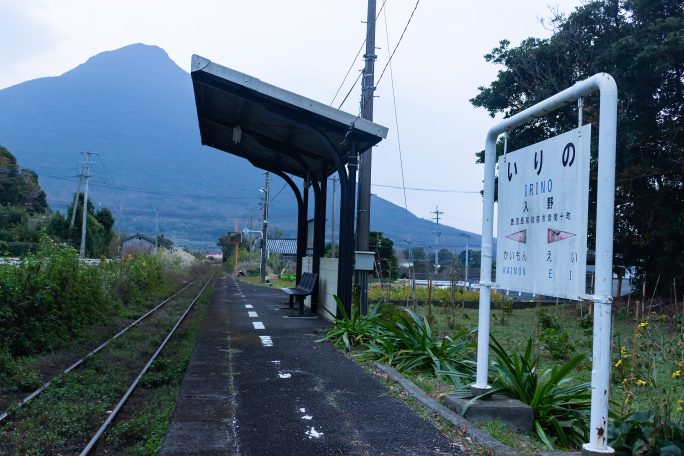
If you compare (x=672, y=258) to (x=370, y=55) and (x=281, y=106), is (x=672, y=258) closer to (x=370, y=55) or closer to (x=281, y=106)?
(x=370, y=55)

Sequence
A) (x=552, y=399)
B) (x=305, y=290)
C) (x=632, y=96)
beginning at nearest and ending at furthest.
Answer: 1. (x=552, y=399)
2. (x=305, y=290)
3. (x=632, y=96)

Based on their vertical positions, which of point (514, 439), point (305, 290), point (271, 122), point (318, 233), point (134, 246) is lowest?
point (514, 439)

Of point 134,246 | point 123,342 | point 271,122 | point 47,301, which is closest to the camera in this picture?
point 47,301

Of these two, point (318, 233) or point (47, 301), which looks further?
point (318, 233)

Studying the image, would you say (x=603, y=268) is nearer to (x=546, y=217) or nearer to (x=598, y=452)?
(x=546, y=217)

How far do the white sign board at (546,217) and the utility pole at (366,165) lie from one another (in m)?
6.93

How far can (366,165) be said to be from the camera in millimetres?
12992

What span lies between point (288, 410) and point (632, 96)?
15626 mm

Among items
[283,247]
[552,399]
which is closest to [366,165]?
[552,399]

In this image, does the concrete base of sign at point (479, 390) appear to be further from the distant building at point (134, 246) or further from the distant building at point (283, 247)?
the distant building at point (283, 247)

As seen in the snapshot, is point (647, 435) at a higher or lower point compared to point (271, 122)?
lower

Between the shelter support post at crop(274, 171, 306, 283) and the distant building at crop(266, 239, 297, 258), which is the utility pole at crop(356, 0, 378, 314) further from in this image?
the distant building at crop(266, 239, 297, 258)

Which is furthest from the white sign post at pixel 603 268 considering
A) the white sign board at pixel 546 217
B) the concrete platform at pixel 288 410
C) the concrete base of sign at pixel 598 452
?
the concrete platform at pixel 288 410

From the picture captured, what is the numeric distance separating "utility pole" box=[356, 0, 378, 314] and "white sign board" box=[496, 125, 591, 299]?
6.93m
